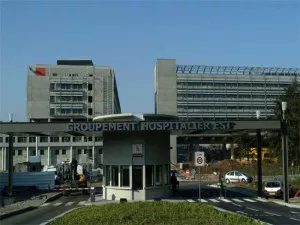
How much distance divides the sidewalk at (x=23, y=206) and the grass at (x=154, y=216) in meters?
8.10

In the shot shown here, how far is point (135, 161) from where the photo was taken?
33.8 metres

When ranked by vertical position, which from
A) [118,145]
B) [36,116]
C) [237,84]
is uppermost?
[237,84]

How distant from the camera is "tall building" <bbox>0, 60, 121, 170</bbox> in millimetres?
148125

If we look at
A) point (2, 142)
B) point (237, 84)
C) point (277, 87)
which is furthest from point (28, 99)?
point (277, 87)

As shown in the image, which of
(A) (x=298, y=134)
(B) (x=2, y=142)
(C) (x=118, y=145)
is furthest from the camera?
(B) (x=2, y=142)

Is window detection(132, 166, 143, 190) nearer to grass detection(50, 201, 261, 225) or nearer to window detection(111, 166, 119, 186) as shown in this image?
window detection(111, 166, 119, 186)

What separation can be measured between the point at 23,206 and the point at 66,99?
12296 cm

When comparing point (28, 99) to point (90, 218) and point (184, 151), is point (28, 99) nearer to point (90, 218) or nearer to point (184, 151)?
point (184, 151)

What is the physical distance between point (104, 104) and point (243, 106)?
43.6 meters

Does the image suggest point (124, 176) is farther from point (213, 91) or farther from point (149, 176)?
point (213, 91)

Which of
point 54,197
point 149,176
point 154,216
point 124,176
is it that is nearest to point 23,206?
point 124,176

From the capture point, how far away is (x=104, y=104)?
5915 inches

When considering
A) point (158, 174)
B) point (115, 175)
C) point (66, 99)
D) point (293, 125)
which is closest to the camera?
point (115, 175)

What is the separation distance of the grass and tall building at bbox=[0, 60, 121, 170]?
12916cm
